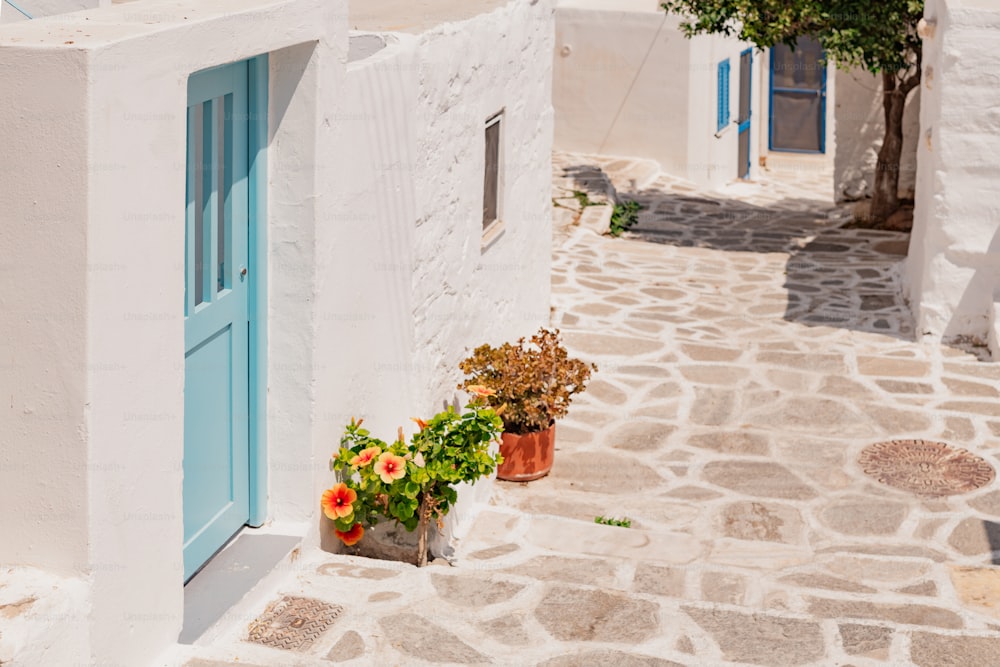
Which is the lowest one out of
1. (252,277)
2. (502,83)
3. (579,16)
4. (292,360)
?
(292,360)

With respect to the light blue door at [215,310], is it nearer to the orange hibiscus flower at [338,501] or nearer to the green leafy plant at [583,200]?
the orange hibiscus flower at [338,501]

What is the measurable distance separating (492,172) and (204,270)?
13.4 ft

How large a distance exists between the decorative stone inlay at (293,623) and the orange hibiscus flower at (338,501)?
1.96 feet

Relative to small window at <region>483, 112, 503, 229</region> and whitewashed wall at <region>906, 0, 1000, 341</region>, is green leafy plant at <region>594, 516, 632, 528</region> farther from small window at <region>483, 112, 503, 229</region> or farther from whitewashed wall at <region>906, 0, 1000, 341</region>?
whitewashed wall at <region>906, 0, 1000, 341</region>

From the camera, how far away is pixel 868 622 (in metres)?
5.54

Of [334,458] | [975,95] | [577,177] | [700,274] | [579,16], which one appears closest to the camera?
[334,458]

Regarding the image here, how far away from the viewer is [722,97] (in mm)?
20094

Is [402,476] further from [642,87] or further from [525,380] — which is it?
[642,87]

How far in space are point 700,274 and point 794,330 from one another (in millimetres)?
2217

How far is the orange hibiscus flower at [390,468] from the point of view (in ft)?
19.8

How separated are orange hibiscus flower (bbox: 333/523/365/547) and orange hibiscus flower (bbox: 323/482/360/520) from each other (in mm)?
126

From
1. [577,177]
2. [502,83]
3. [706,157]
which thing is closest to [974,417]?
[502,83]

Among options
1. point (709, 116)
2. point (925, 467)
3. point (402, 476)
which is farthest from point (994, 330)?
point (709, 116)

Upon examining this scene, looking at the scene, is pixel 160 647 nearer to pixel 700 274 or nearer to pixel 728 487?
pixel 728 487
